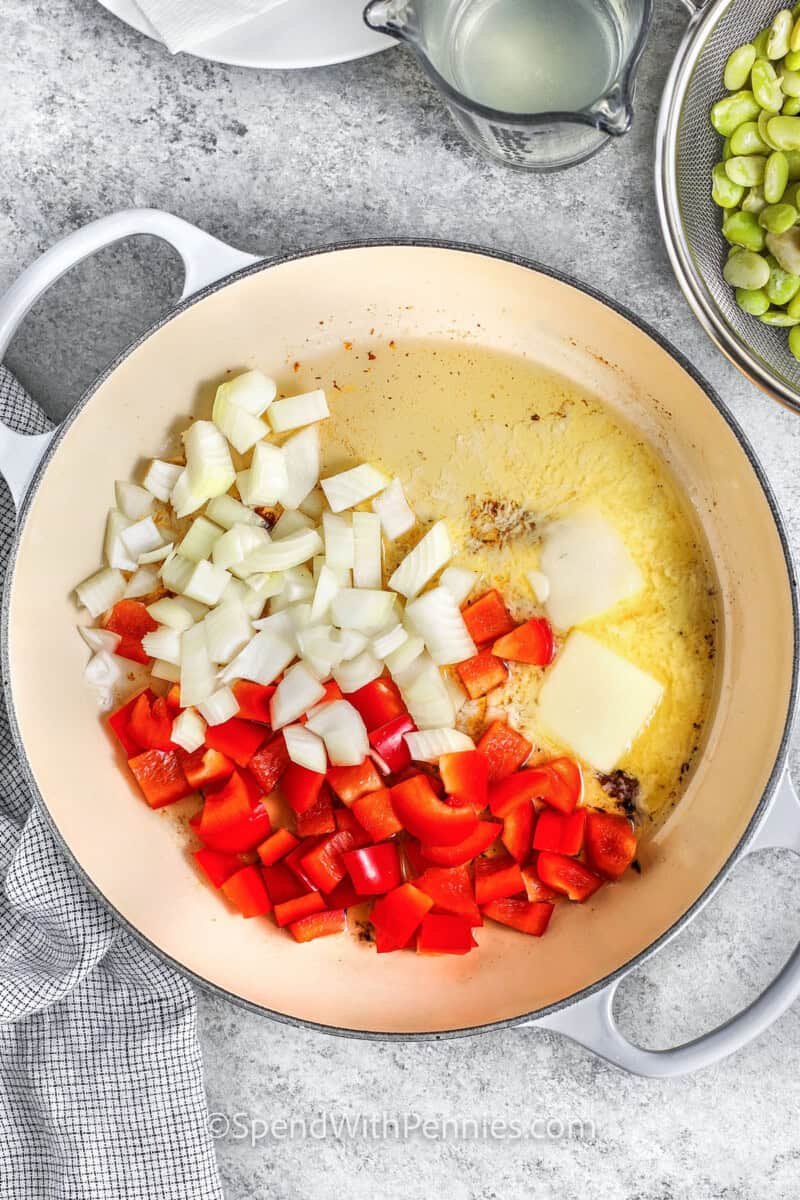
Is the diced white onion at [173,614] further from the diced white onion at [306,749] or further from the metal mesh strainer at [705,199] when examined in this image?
the metal mesh strainer at [705,199]

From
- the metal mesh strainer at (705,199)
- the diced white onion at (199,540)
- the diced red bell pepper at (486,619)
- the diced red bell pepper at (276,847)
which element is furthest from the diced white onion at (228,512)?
the metal mesh strainer at (705,199)

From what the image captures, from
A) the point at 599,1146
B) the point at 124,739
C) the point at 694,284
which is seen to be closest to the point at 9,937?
the point at 124,739

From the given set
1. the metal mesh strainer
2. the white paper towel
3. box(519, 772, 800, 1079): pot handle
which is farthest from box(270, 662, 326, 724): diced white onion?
the white paper towel

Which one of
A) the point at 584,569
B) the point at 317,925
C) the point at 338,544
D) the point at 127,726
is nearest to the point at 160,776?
the point at 127,726

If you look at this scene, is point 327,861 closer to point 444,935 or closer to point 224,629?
point 444,935

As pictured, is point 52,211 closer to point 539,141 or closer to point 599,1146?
point 539,141

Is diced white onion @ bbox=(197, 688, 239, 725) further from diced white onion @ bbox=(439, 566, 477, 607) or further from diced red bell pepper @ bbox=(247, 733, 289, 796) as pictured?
diced white onion @ bbox=(439, 566, 477, 607)
